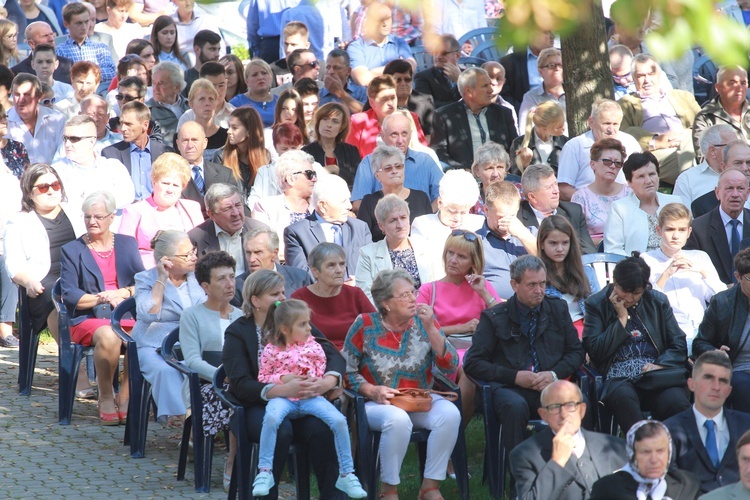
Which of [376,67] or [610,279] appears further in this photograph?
[376,67]

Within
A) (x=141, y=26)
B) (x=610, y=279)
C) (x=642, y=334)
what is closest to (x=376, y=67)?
(x=141, y=26)

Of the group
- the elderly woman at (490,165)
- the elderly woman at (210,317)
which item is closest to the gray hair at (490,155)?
the elderly woman at (490,165)

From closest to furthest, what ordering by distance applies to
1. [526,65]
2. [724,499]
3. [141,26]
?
[724,499] → [526,65] → [141,26]

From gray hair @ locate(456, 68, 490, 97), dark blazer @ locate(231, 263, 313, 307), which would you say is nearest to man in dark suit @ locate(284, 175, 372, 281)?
dark blazer @ locate(231, 263, 313, 307)

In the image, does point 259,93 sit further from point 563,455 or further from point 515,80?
point 563,455

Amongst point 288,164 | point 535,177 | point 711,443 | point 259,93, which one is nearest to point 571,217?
point 535,177

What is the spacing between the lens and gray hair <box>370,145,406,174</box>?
373 inches

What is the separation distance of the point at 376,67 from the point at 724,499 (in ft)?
29.3

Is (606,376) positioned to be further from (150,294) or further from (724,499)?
(150,294)

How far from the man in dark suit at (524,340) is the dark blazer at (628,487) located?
1.18 m

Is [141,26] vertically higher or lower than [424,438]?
higher

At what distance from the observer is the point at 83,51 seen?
1416 cm

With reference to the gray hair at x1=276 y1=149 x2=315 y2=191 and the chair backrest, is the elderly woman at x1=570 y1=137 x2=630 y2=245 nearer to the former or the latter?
the chair backrest

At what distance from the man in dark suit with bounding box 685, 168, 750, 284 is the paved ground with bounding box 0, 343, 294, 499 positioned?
3.54 metres
